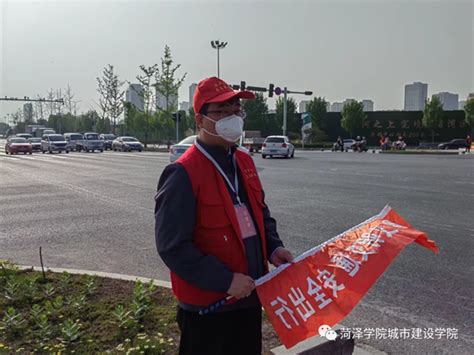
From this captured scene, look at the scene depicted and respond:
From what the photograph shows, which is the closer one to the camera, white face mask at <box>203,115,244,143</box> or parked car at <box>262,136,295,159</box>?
white face mask at <box>203,115,244,143</box>

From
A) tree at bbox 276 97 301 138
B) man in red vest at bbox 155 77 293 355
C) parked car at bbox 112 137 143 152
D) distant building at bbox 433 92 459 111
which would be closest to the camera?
man in red vest at bbox 155 77 293 355

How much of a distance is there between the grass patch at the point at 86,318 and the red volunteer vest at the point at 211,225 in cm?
127

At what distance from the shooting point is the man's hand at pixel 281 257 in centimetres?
243

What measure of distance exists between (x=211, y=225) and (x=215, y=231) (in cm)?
4

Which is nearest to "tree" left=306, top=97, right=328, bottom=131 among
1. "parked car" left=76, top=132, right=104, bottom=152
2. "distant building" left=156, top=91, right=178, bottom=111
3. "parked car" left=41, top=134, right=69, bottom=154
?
"distant building" left=156, top=91, right=178, bottom=111

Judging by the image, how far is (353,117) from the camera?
6325 cm

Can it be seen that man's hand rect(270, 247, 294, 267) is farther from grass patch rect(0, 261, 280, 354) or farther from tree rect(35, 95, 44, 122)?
tree rect(35, 95, 44, 122)

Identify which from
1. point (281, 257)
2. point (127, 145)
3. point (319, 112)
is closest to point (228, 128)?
point (281, 257)

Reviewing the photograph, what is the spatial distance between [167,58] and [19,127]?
67681mm

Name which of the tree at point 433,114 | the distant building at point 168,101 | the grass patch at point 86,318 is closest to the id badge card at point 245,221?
the grass patch at point 86,318

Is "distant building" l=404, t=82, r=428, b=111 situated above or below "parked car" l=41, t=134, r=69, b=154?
above

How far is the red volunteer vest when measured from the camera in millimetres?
2109

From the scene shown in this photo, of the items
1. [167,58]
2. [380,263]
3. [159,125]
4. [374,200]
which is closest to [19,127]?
[159,125]

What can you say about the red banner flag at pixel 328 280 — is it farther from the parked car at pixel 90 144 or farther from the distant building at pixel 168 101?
the distant building at pixel 168 101
